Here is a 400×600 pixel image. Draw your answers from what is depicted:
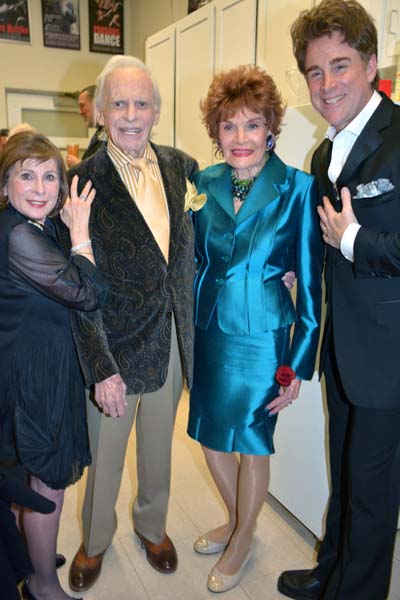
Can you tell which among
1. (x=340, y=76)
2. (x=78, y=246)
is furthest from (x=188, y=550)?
(x=340, y=76)

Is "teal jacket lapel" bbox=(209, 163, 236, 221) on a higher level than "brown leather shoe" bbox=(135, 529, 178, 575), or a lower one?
higher

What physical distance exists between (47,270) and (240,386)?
713 millimetres

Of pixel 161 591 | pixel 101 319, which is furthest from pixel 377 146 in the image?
pixel 161 591

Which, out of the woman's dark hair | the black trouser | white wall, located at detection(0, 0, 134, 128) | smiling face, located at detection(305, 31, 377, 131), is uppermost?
white wall, located at detection(0, 0, 134, 128)

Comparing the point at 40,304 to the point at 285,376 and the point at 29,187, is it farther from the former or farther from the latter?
the point at 285,376

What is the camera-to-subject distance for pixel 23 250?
129 centimetres

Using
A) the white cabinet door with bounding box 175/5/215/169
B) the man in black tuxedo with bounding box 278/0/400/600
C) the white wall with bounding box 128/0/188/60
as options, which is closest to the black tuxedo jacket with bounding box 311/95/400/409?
the man in black tuxedo with bounding box 278/0/400/600

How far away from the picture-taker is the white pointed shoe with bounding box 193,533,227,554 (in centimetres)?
194

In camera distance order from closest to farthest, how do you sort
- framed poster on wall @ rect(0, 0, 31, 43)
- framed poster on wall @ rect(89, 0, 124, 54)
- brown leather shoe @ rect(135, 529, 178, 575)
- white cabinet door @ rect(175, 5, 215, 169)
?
brown leather shoe @ rect(135, 529, 178, 575), white cabinet door @ rect(175, 5, 215, 169), framed poster on wall @ rect(0, 0, 31, 43), framed poster on wall @ rect(89, 0, 124, 54)

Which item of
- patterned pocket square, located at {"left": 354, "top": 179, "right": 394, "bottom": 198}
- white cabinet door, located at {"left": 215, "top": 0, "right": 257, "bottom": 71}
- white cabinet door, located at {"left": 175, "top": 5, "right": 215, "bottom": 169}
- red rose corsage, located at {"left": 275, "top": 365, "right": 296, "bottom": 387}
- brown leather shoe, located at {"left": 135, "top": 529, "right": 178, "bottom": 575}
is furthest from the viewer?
white cabinet door, located at {"left": 175, "top": 5, "right": 215, "bottom": 169}

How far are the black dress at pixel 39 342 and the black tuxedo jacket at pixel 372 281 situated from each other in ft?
2.22

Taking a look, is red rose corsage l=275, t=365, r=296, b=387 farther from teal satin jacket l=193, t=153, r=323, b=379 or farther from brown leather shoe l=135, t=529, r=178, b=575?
brown leather shoe l=135, t=529, r=178, b=575

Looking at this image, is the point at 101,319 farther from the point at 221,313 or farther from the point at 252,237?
the point at 252,237

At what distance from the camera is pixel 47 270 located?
130 cm
